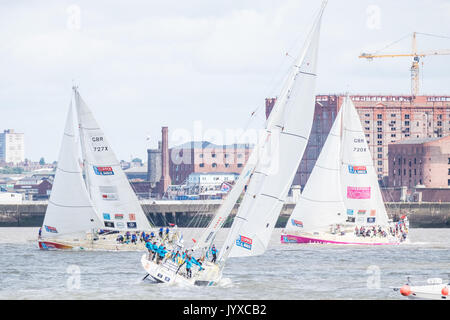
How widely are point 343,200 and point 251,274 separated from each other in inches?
929

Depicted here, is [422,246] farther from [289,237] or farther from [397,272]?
[397,272]

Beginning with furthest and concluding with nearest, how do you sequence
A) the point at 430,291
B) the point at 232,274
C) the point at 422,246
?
the point at 422,246
the point at 232,274
the point at 430,291

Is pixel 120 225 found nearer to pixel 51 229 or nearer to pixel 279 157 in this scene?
pixel 51 229

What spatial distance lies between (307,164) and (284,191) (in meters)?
131

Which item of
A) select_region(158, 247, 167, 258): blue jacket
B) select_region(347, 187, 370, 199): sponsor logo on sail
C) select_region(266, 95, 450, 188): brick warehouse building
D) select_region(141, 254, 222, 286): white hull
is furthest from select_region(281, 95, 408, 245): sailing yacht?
select_region(266, 95, 450, 188): brick warehouse building

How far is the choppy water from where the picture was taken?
3912 cm

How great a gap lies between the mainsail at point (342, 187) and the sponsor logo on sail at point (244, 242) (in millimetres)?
28960

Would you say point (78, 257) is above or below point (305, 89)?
below

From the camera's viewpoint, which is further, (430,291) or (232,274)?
(232,274)

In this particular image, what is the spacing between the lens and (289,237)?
68125 mm

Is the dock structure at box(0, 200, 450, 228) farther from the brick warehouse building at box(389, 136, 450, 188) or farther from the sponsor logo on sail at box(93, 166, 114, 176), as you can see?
the sponsor logo on sail at box(93, 166, 114, 176)

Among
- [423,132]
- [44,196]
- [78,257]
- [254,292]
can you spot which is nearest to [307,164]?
[423,132]

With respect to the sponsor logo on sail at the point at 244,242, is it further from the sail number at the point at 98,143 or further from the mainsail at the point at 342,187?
the mainsail at the point at 342,187

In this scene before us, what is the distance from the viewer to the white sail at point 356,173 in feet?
224
